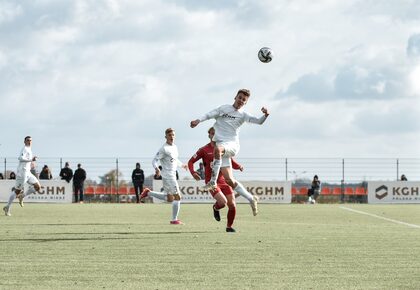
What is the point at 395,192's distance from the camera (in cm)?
4697

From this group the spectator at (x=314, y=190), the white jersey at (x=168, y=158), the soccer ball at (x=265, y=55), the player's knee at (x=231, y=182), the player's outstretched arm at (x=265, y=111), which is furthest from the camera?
the spectator at (x=314, y=190)

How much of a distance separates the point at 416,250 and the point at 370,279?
144 inches

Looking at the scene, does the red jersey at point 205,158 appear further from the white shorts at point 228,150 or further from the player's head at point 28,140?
the player's head at point 28,140

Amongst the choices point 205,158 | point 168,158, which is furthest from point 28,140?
point 205,158

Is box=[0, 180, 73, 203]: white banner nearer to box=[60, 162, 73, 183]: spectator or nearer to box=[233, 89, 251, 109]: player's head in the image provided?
box=[60, 162, 73, 183]: spectator

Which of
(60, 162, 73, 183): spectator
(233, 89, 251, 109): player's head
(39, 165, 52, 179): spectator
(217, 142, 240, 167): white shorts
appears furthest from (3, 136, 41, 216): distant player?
(39, 165, 52, 179): spectator

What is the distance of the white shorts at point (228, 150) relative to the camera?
15508mm

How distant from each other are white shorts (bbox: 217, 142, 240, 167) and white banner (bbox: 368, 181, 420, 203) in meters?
32.2

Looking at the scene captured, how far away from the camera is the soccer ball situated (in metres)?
17.5

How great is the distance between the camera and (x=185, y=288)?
26.1 feet

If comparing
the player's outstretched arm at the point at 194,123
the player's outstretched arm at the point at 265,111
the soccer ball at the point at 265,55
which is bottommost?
the player's outstretched arm at the point at 194,123

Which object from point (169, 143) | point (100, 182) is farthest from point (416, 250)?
point (100, 182)

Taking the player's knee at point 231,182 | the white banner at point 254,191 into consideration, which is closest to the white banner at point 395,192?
the white banner at point 254,191

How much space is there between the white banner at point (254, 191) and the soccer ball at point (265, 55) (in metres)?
26.3
